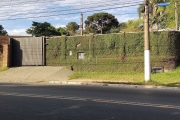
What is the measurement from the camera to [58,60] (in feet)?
85.3

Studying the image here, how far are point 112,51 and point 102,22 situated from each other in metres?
36.7

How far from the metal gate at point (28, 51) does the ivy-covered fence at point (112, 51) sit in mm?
702

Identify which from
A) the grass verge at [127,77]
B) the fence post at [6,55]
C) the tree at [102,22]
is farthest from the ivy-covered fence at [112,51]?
the tree at [102,22]

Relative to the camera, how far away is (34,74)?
2336 cm

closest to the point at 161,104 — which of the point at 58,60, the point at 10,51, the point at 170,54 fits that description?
the point at 170,54

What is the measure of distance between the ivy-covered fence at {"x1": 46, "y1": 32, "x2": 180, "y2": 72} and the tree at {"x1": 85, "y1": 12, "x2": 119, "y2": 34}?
110 ft

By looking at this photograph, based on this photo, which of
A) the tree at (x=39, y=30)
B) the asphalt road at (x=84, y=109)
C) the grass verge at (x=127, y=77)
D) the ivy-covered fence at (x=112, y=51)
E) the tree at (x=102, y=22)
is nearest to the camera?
the asphalt road at (x=84, y=109)

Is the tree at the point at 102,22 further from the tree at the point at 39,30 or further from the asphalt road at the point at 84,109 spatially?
the asphalt road at the point at 84,109

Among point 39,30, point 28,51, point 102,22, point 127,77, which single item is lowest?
point 127,77

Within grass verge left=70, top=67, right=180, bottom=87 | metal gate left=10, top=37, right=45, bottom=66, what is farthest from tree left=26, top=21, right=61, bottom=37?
grass verge left=70, top=67, right=180, bottom=87

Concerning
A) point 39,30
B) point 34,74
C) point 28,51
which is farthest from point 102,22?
point 34,74

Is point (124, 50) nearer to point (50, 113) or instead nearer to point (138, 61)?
point (138, 61)

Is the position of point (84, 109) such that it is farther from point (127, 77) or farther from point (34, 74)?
point (34, 74)

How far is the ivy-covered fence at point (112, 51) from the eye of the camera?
21688 mm
